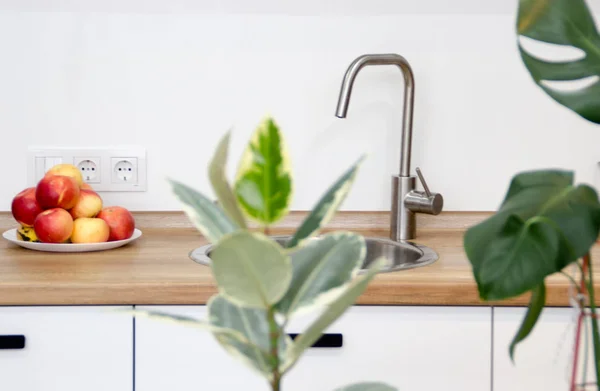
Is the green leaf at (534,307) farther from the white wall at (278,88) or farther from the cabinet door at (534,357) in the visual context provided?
the white wall at (278,88)

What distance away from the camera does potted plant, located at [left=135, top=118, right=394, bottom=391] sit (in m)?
0.36

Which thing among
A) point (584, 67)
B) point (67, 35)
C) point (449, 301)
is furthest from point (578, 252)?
point (67, 35)

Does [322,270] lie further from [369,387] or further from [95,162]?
[95,162]

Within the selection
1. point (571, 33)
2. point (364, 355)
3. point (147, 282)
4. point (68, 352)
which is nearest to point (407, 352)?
point (364, 355)

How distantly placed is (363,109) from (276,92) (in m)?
0.21

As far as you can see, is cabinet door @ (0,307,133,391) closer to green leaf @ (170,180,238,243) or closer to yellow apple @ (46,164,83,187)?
yellow apple @ (46,164,83,187)

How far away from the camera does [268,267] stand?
1.16 ft

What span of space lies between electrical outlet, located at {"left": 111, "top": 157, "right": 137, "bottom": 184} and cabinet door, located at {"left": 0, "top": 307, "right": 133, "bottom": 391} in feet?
1.77

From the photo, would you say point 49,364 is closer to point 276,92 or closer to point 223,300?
point 276,92

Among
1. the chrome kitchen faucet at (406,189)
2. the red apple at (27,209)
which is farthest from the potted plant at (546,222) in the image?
the red apple at (27,209)

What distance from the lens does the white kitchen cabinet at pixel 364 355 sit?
135 cm

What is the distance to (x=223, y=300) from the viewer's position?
397 millimetres

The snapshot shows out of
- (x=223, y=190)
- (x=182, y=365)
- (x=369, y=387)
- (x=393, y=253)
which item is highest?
(x=223, y=190)

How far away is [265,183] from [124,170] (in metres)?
1.49
